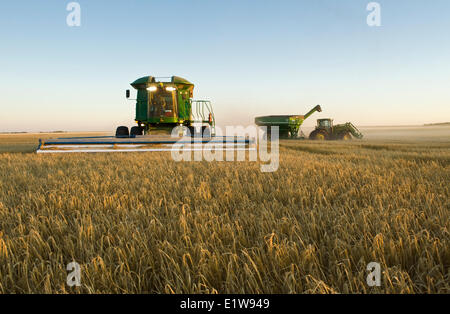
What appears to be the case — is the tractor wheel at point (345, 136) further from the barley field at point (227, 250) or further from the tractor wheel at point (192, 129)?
the barley field at point (227, 250)

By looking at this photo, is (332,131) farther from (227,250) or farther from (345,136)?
(227,250)

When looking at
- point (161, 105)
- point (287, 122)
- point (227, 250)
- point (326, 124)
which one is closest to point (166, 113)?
point (161, 105)

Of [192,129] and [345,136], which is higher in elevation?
[192,129]

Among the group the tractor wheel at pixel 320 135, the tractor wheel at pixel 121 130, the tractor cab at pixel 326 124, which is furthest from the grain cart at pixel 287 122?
the tractor wheel at pixel 121 130

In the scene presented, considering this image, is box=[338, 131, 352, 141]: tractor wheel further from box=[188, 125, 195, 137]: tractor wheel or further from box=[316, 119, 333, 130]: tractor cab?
box=[188, 125, 195, 137]: tractor wheel

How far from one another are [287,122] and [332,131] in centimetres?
470

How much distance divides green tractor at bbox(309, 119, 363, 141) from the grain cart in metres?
1.41

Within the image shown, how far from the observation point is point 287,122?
22750 mm

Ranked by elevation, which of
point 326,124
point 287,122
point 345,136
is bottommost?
point 345,136

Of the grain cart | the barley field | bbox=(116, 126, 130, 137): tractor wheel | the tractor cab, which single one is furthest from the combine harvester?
the tractor cab

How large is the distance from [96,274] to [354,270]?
1.38 metres

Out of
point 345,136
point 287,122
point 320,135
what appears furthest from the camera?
point 287,122

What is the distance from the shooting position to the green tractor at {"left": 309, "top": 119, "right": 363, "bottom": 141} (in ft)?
73.2
